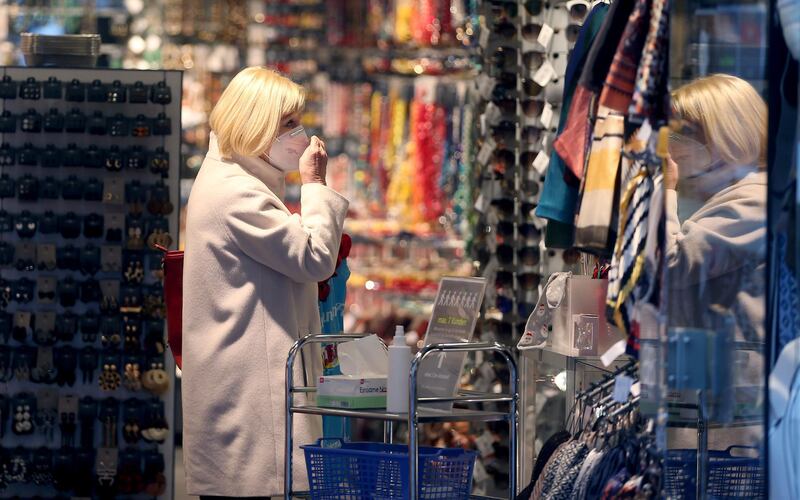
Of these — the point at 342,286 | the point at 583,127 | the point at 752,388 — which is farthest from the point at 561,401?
the point at 752,388

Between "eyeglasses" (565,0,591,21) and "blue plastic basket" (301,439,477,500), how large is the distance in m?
2.38

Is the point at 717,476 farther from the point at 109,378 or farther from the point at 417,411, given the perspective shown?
the point at 109,378

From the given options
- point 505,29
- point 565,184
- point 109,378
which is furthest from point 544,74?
point 109,378

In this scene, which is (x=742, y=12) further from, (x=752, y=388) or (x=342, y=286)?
(x=342, y=286)

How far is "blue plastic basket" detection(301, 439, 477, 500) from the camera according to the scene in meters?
Result: 3.43

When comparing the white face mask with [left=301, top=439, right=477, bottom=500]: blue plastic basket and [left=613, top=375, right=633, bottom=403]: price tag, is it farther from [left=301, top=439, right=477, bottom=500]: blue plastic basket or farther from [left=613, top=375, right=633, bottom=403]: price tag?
[left=613, top=375, right=633, bottom=403]: price tag

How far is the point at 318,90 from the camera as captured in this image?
33.8 feet

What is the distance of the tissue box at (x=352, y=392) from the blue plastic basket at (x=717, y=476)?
806 millimetres

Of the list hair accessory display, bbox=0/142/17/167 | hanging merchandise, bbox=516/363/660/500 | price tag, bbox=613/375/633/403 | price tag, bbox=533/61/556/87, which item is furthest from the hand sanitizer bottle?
hair accessory display, bbox=0/142/17/167

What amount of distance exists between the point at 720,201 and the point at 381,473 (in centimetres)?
117

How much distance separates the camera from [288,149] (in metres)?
4.10

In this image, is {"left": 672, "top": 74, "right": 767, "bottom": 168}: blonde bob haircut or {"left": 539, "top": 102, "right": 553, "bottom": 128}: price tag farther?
{"left": 539, "top": 102, "right": 553, "bottom": 128}: price tag

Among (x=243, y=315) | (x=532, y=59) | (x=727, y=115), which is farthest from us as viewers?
(x=532, y=59)

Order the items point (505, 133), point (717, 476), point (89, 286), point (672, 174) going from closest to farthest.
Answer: point (717, 476), point (672, 174), point (505, 133), point (89, 286)
